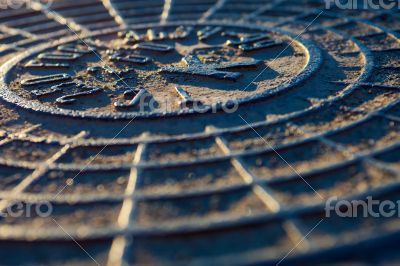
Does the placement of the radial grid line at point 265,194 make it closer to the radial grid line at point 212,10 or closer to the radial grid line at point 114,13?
the radial grid line at point 212,10

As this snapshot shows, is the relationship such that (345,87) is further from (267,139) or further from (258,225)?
(258,225)

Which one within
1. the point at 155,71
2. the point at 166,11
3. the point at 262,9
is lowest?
the point at 155,71

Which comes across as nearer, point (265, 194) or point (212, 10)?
point (265, 194)

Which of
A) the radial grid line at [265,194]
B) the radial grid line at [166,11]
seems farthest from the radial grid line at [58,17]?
the radial grid line at [265,194]

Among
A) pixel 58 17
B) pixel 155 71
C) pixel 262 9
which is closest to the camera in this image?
pixel 155 71

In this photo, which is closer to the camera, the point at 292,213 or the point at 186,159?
the point at 292,213

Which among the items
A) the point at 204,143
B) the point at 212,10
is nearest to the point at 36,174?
the point at 204,143

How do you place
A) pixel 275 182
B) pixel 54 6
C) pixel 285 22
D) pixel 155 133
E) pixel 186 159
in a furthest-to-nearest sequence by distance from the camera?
pixel 54 6, pixel 285 22, pixel 155 133, pixel 186 159, pixel 275 182

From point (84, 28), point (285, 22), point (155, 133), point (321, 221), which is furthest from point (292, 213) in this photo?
point (84, 28)

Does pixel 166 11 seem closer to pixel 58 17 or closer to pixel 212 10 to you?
pixel 212 10
